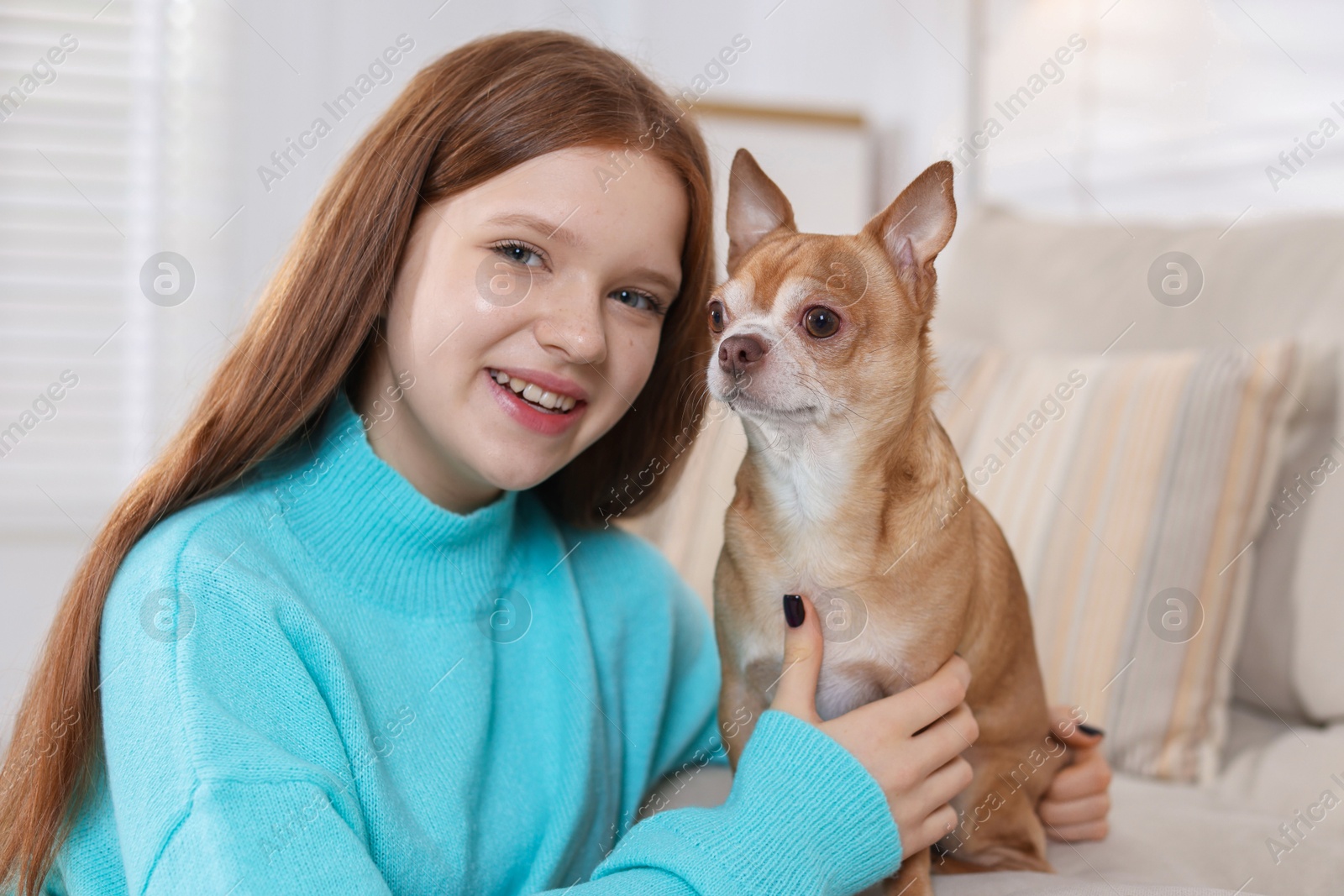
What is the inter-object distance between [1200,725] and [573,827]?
0.94 m

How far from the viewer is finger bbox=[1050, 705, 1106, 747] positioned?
4.23 feet

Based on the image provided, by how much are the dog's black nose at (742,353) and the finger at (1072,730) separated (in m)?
0.64

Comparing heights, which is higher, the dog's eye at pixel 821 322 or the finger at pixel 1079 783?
the dog's eye at pixel 821 322

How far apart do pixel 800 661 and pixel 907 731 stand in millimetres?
121

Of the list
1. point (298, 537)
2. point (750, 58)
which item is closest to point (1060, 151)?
point (750, 58)

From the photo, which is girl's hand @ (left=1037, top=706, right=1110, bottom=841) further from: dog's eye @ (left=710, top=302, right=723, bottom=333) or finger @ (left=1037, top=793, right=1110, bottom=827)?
dog's eye @ (left=710, top=302, right=723, bottom=333)

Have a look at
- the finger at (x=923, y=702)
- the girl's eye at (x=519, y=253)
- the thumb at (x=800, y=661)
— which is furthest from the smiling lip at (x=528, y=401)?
the finger at (x=923, y=702)

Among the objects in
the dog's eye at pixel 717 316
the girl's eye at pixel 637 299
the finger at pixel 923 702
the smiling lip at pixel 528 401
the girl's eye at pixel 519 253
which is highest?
the girl's eye at pixel 519 253

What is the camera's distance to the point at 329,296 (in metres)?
1.15

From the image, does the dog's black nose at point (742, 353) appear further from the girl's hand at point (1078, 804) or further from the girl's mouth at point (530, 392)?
the girl's hand at point (1078, 804)

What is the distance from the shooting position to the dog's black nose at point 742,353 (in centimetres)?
101

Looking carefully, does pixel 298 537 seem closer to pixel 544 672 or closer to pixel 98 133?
pixel 544 672

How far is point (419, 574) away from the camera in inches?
48.1

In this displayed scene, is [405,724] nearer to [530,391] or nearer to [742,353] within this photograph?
[530,391]
